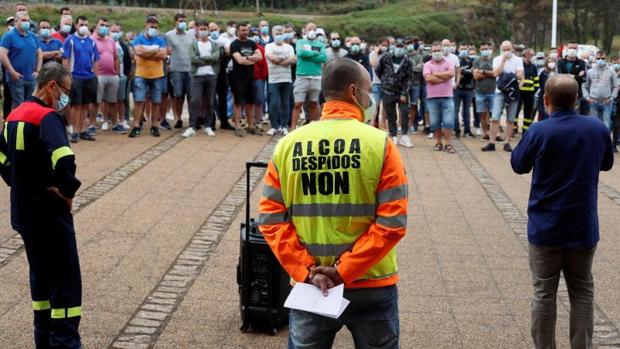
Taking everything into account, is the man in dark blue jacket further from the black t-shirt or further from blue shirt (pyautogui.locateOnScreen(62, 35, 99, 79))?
the black t-shirt

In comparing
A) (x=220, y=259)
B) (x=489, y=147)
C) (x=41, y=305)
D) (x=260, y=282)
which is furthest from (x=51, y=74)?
(x=489, y=147)

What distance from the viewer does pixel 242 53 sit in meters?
15.9

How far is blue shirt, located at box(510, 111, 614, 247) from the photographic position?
18.2ft

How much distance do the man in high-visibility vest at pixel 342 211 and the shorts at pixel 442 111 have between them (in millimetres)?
11330

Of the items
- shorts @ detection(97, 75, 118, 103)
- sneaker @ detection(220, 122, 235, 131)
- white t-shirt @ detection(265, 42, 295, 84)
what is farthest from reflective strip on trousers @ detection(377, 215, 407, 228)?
sneaker @ detection(220, 122, 235, 131)

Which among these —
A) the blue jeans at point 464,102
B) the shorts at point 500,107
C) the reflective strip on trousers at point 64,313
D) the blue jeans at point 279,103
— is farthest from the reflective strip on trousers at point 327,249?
the blue jeans at point 464,102

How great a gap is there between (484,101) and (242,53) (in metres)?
4.58

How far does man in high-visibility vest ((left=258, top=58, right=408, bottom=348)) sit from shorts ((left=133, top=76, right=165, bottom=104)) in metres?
11.7

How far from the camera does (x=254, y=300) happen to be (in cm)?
627

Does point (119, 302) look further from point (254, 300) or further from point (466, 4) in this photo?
point (466, 4)

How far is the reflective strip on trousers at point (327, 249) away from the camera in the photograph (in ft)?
13.4

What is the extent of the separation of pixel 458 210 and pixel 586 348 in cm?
506

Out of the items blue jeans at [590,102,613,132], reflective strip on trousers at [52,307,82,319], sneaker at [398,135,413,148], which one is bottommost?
sneaker at [398,135,413,148]

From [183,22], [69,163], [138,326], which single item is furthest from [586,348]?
[183,22]
